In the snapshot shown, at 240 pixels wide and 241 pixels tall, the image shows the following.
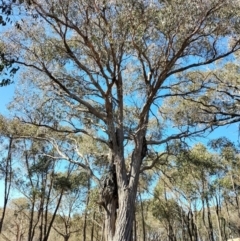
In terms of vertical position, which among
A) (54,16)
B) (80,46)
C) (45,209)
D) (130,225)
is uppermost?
(80,46)

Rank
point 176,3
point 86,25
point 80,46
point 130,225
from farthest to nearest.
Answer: point 80,46, point 86,25, point 176,3, point 130,225

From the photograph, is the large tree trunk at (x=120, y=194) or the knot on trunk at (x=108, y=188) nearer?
the large tree trunk at (x=120, y=194)

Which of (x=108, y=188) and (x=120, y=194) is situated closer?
(x=120, y=194)

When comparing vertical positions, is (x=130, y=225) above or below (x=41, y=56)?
below

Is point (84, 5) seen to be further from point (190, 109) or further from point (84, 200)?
point (84, 200)

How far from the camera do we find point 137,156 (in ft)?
27.5

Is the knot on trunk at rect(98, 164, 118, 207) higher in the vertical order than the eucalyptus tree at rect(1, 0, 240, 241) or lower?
lower

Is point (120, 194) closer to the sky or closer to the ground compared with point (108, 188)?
closer to the ground

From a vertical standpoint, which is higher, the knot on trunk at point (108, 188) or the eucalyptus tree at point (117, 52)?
the eucalyptus tree at point (117, 52)

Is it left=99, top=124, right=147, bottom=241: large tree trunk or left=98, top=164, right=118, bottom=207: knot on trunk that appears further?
left=98, top=164, right=118, bottom=207: knot on trunk

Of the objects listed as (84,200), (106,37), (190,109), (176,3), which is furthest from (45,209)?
(176,3)

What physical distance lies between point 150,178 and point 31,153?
7.53 metres

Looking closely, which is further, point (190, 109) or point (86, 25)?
point (190, 109)

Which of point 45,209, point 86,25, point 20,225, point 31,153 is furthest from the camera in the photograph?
point 20,225
